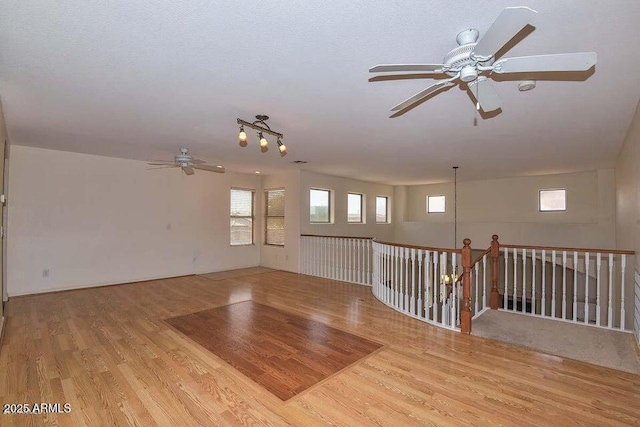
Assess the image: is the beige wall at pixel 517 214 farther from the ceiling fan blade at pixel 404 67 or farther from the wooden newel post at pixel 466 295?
the ceiling fan blade at pixel 404 67

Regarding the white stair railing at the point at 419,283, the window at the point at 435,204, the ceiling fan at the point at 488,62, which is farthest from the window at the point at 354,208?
the ceiling fan at the point at 488,62

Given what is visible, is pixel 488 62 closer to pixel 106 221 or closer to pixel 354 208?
pixel 106 221

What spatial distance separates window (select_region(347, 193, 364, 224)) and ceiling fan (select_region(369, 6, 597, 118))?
267 inches

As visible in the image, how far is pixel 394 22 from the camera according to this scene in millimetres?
1754

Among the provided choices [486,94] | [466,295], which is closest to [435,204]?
[466,295]

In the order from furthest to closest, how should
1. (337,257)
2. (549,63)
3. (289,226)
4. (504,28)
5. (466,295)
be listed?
(289,226) < (337,257) < (466,295) < (549,63) < (504,28)

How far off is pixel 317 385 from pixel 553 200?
8.23 metres

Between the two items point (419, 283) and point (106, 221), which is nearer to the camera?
point (419, 283)

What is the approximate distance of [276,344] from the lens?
316 centimetres

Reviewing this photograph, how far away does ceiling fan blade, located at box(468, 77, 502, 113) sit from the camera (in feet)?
6.23

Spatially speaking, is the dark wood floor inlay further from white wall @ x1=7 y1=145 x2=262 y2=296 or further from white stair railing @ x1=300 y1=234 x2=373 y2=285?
white wall @ x1=7 y1=145 x2=262 y2=296

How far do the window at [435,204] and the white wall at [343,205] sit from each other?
4.05ft

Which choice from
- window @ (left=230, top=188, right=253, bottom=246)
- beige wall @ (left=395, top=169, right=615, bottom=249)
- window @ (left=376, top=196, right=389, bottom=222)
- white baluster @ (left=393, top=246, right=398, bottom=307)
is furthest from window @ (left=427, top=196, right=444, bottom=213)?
white baluster @ (left=393, top=246, right=398, bottom=307)

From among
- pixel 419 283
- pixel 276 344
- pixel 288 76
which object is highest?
pixel 288 76
